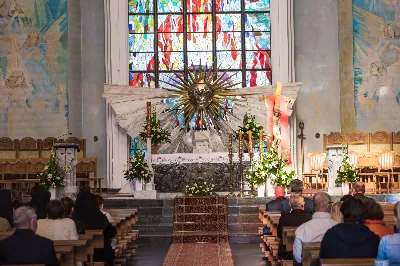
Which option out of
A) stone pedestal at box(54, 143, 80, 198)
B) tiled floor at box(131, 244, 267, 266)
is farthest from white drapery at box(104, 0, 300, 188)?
tiled floor at box(131, 244, 267, 266)

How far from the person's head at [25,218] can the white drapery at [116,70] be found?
1545 centimetres

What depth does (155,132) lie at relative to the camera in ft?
61.4

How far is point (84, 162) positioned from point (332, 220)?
12907 millimetres

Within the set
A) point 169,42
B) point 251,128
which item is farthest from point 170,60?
point 251,128

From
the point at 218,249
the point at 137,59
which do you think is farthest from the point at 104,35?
the point at 218,249

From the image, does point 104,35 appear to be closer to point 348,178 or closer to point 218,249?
point 348,178

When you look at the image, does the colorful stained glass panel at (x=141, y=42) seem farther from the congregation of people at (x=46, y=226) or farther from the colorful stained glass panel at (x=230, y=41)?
the congregation of people at (x=46, y=226)

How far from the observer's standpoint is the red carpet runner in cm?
1142

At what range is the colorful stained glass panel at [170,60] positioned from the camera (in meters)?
22.6

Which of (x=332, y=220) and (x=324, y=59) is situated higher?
(x=324, y=59)

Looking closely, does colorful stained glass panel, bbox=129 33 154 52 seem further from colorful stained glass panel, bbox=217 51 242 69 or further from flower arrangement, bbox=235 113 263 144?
flower arrangement, bbox=235 113 263 144

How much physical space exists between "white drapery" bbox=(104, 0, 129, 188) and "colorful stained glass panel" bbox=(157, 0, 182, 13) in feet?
4.01

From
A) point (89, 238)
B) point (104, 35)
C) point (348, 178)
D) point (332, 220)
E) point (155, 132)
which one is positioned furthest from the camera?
point (104, 35)

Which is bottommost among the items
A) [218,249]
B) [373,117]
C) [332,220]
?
[218,249]
